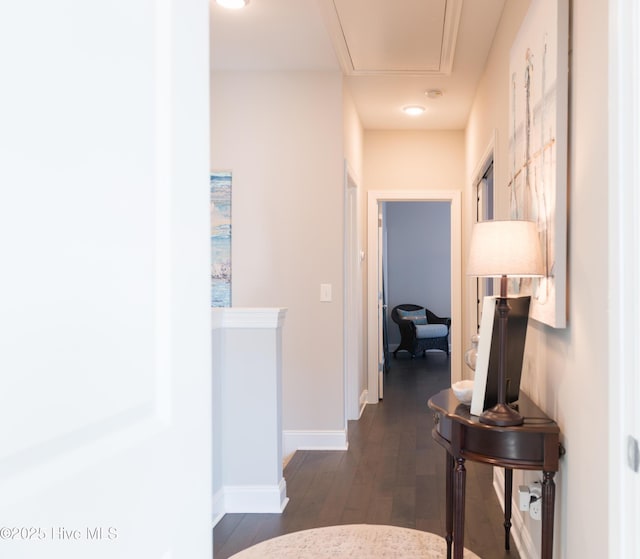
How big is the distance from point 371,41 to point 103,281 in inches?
140

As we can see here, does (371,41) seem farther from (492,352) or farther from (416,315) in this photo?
(416,315)

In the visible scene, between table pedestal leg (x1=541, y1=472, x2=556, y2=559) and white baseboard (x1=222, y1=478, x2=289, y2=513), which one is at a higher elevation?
table pedestal leg (x1=541, y1=472, x2=556, y2=559)

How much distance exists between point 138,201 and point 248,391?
259 cm

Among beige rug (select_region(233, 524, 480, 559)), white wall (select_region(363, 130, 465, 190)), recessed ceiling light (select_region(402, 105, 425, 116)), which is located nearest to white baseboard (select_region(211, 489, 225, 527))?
beige rug (select_region(233, 524, 480, 559))

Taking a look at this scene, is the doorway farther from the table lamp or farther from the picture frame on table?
the table lamp

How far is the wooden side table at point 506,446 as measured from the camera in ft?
6.24

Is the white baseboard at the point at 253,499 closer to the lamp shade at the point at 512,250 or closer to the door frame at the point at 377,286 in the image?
the lamp shade at the point at 512,250

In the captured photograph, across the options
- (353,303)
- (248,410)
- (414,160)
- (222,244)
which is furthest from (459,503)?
(414,160)

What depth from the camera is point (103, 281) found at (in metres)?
0.64

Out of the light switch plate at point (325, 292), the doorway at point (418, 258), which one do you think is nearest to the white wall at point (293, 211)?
the light switch plate at point (325, 292)

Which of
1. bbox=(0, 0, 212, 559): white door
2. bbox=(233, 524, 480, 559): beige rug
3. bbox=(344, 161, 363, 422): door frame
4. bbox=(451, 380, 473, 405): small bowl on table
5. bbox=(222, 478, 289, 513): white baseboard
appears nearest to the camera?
bbox=(0, 0, 212, 559): white door

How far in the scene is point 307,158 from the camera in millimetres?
4375

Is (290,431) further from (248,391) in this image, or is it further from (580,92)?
(580,92)

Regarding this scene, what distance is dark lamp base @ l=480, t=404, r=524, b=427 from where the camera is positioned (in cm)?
196
